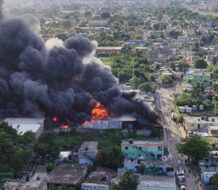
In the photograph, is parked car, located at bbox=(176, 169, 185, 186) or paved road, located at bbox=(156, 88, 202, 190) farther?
paved road, located at bbox=(156, 88, 202, 190)

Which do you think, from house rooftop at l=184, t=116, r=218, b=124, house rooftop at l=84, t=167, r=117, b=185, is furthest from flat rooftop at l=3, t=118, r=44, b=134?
house rooftop at l=184, t=116, r=218, b=124

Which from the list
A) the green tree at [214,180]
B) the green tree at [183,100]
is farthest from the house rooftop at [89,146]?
the green tree at [183,100]

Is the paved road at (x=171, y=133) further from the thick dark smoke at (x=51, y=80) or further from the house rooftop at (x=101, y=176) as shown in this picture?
the house rooftop at (x=101, y=176)

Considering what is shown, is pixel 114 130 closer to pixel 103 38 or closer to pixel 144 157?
pixel 144 157

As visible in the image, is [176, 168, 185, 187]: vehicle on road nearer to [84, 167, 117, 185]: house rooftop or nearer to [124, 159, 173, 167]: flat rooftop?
[124, 159, 173, 167]: flat rooftop

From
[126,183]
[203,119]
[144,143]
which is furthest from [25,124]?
[203,119]

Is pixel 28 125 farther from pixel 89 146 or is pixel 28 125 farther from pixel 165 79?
pixel 165 79
